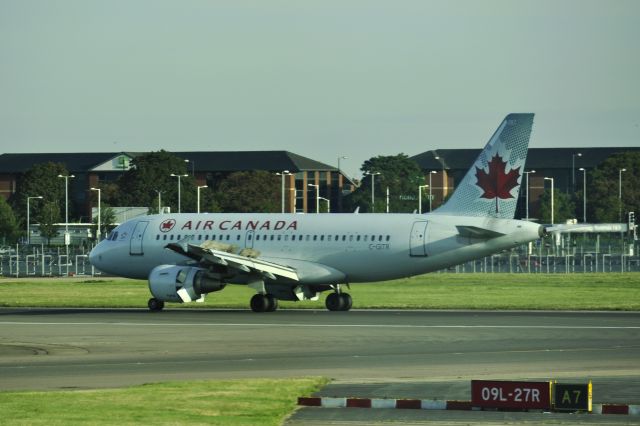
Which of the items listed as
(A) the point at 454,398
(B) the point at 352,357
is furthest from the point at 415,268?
(A) the point at 454,398

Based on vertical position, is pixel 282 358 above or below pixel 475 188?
below

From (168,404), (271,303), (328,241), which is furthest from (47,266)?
(168,404)

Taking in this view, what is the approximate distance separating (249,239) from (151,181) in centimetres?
12051

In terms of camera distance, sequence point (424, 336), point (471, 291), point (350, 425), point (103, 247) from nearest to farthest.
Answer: point (350, 425), point (424, 336), point (103, 247), point (471, 291)

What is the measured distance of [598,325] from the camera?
43.9m

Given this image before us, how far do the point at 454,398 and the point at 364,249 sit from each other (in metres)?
28.3

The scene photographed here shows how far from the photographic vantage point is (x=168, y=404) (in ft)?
80.5

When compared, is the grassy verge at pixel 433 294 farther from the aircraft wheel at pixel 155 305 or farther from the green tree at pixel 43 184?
the green tree at pixel 43 184

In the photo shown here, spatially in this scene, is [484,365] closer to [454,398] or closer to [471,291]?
[454,398]

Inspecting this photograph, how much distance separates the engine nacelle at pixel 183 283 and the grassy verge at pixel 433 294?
577 centimetres

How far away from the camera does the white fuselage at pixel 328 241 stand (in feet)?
171

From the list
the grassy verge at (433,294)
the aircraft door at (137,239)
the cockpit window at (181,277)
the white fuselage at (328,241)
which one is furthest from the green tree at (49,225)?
the cockpit window at (181,277)

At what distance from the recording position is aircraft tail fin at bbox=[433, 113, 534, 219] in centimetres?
5247

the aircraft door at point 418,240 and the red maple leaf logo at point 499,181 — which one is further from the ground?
the red maple leaf logo at point 499,181
